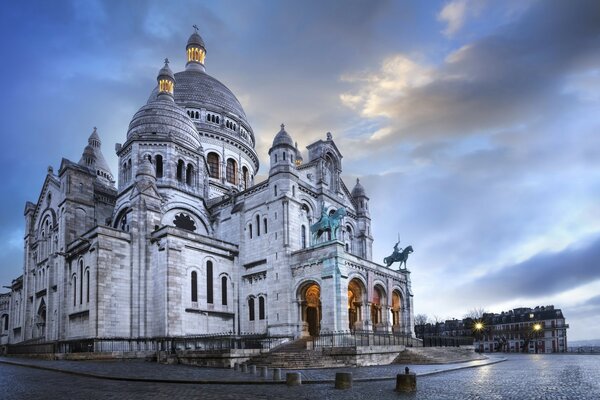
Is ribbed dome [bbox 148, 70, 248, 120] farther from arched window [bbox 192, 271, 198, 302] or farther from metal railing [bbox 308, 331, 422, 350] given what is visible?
metal railing [bbox 308, 331, 422, 350]

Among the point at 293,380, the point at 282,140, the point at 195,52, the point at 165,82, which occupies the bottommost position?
the point at 293,380

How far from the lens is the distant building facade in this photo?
9519 cm

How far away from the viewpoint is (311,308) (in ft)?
141

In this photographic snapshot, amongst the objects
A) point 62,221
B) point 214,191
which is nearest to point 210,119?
point 214,191

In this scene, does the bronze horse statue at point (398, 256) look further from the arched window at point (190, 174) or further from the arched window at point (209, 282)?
the arched window at point (190, 174)

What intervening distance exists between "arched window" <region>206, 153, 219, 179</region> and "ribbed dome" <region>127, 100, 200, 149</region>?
24.4ft

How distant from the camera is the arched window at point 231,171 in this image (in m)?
61.0

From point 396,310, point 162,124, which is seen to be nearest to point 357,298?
point 396,310

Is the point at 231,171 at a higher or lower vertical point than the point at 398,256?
higher

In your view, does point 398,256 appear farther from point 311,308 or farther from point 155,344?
point 155,344

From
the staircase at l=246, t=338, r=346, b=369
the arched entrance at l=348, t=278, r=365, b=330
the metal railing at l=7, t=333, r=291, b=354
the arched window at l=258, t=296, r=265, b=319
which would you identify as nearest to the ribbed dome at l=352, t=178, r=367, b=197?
the arched entrance at l=348, t=278, r=365, b=330

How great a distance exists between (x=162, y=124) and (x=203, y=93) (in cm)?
1654

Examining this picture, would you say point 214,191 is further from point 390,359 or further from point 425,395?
point 425,395

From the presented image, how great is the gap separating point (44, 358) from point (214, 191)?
25504mm
